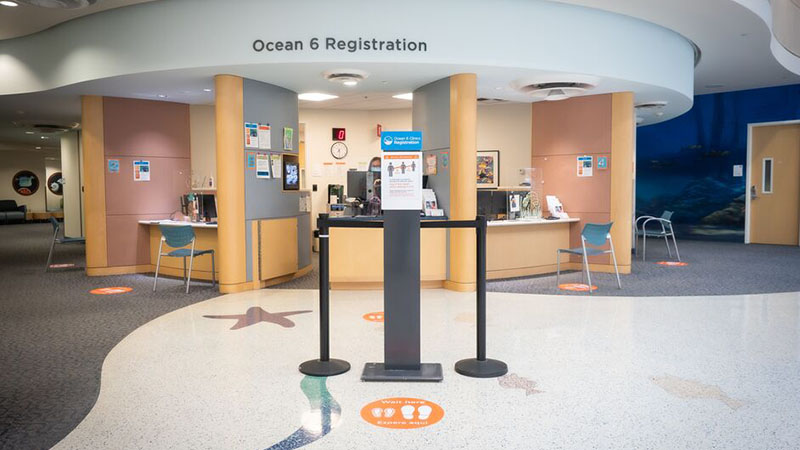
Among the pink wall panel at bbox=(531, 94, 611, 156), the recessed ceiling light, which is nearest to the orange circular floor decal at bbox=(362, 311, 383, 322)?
the recessed ceiling light

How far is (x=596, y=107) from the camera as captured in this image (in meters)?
8.71

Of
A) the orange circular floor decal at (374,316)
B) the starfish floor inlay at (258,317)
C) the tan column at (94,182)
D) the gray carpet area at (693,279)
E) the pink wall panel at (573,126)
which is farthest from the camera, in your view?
the pink wall panel at (573,126)

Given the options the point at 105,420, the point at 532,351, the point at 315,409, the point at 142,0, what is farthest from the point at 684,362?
the point at 142,0

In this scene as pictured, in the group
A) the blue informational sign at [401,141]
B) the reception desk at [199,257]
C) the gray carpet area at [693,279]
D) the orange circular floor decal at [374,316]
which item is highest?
the blue informational sign at [401,141]

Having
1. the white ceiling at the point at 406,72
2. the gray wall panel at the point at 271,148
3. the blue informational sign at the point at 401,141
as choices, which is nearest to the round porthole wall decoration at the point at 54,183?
the white ceiling at the point at 406,72

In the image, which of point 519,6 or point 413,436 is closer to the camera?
point 413,436

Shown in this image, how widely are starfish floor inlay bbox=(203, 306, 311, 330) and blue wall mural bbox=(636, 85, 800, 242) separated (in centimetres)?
1082

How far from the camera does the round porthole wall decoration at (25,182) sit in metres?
23.1

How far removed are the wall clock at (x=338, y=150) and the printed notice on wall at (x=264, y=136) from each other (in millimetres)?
3887

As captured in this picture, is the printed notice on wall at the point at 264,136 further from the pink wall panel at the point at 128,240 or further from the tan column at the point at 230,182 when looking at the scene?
the pink wall panel at the point at 128,240

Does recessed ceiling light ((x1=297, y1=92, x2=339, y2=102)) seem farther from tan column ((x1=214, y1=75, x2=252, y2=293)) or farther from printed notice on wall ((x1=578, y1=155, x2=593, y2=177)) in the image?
printed notice on wall ((x1=578, y1=155, x2=593, y2=177))

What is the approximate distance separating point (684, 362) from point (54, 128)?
13.3m

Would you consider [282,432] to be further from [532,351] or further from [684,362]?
[684,362]

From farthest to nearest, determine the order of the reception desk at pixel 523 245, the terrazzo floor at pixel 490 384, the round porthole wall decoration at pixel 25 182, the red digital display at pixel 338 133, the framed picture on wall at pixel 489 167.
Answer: the round porthole wall decoration at pixel 25 182 → the red digital display at pixel 338 133 → the framed picture on wall at pixel 489 167 → the reception desk at pixel 523 245 → the terrazzo floor at pixel 490 384
